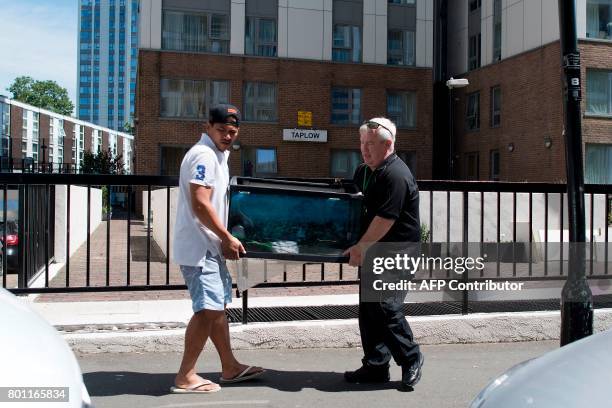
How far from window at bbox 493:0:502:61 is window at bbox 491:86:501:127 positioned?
158cm

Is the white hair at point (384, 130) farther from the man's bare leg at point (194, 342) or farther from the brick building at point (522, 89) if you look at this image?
the brick building at point (522, 89)

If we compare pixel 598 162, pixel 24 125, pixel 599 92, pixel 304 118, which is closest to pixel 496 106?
pixel 599 92

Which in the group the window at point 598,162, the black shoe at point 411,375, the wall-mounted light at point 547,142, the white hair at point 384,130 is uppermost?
the wall-mounted light at point 547,142

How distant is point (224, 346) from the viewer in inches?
182

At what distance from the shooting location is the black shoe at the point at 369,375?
472 cm

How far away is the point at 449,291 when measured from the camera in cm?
642

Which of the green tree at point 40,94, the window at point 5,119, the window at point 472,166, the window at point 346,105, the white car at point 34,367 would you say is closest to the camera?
the white car at point 34,367

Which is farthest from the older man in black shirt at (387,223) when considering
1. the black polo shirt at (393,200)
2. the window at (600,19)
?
the window at (600,19)

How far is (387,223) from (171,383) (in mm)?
1936

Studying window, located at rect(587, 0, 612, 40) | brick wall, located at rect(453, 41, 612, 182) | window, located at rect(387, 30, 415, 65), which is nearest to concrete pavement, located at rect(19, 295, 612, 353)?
brick wall, located at rect(453, 41, 612, 182)

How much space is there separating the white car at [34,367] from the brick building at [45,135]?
186 feet

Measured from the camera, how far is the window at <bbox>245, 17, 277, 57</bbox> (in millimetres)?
32906

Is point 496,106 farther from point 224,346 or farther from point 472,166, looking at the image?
point 224,346

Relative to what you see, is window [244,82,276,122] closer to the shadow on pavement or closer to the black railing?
the black railing
